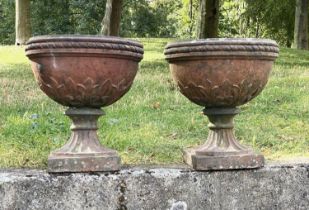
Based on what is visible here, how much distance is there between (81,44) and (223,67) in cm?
73

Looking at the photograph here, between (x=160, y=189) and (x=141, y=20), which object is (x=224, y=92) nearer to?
(x=160, y=189)

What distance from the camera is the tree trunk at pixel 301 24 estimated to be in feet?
53.2

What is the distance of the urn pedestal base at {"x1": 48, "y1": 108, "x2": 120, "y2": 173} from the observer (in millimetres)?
2822

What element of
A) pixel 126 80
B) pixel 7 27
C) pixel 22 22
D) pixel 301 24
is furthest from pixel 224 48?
pixel 7 27

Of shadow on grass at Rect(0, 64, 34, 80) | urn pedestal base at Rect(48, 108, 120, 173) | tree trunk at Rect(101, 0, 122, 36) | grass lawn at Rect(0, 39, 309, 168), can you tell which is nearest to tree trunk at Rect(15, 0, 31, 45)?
tree trunk at Rect(101, 0, 122, 36)

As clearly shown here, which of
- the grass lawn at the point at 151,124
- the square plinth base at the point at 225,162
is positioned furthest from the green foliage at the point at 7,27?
the square plinth base at the point at 225,162

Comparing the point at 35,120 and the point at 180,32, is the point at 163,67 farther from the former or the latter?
the point at 180,32

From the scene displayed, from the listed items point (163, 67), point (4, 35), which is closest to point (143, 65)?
point (163, 67)

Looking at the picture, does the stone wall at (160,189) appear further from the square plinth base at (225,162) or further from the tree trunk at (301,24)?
the tree trunk at (301,24)

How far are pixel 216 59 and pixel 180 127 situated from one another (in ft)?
5.63

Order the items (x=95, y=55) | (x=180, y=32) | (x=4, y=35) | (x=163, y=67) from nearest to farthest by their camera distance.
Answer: (x=95, y=55) < (x=163, y=67) < (x=4, y=35) < (x=180, y=32)

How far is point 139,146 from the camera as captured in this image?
3.83 m

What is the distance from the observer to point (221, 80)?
2.90 meters

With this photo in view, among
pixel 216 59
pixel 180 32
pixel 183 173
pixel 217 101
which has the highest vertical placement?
pixel 180 32
